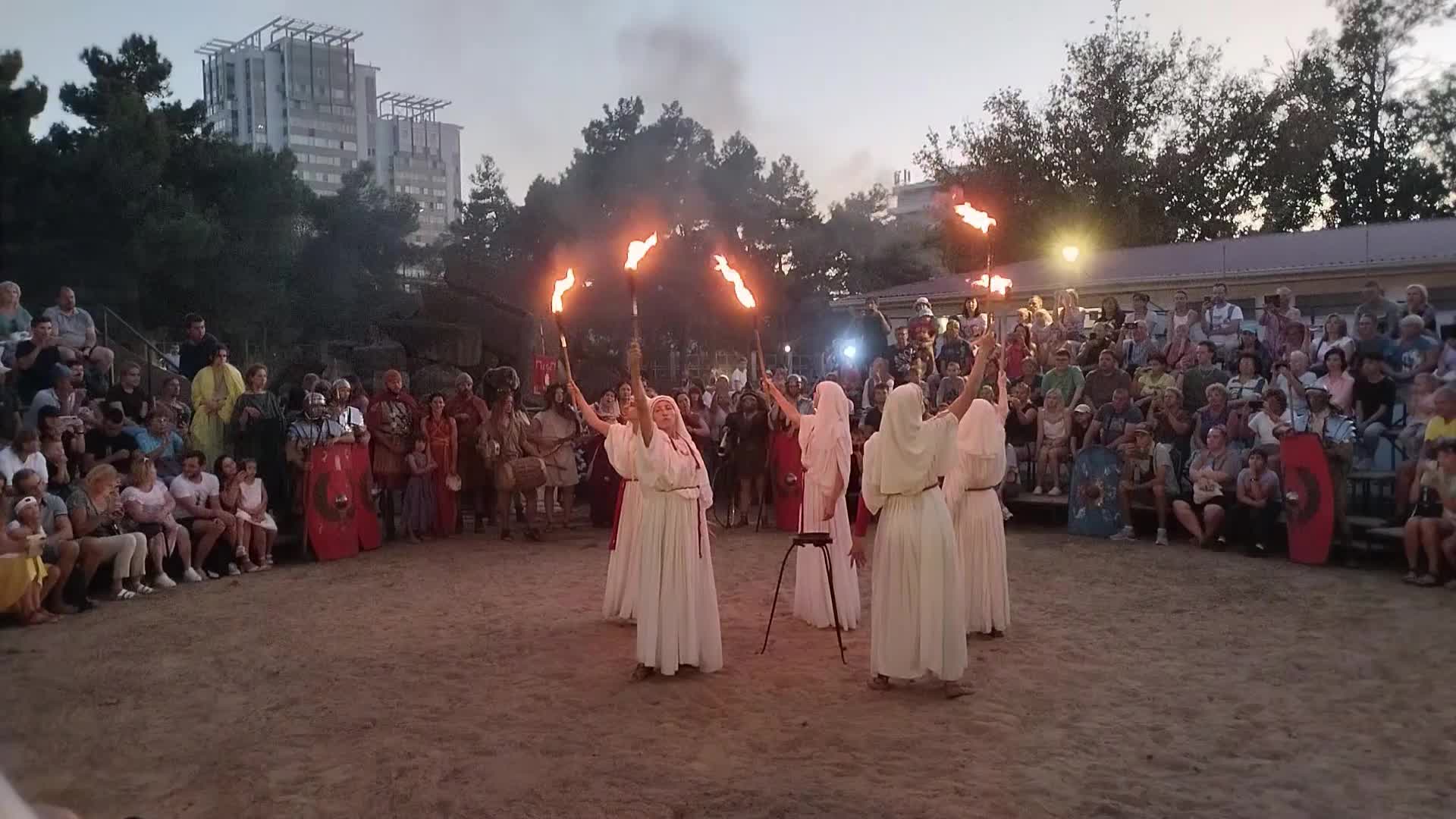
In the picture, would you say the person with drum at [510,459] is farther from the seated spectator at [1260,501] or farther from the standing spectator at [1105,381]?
the seated spectator at [1260,501]

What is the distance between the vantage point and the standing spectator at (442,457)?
1373 centimetres

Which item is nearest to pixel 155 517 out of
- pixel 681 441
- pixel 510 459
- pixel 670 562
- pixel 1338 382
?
pixel 510 459

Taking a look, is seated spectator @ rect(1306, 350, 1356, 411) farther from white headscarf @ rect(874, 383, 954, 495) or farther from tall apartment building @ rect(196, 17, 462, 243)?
tall apartment building @ rect(196, 17, 462, 243)

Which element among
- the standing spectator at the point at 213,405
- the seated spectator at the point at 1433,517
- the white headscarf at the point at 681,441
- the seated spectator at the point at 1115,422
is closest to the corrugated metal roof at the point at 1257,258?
the seated spectator at the point at 1115,422

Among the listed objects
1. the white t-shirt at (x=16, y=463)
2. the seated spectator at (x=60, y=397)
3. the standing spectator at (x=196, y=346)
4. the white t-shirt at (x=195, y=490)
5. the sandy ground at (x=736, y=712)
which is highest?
the standing spectator at (x=196, y=346)

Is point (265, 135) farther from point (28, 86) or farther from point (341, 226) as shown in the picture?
point (28, 86)

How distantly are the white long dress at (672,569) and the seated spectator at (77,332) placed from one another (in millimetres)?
7973

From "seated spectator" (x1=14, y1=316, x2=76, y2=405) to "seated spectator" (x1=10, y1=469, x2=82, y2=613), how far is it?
2044 mm

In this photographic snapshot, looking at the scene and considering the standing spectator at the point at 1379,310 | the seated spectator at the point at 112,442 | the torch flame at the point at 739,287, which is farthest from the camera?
the standing spectator at the point at 1379,310

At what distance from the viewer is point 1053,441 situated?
13914 millimetres

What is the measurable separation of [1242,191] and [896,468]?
103 ft

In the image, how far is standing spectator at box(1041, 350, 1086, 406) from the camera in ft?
45.8

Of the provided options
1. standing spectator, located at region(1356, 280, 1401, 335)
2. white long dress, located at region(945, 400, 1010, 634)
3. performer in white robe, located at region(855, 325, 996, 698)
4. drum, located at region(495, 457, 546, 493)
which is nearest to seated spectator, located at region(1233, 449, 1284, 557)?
standing spectator, located at region(1356, 280, 1401, 335)

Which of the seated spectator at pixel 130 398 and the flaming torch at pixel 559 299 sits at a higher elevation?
the flaming torch at pixel 559 299
